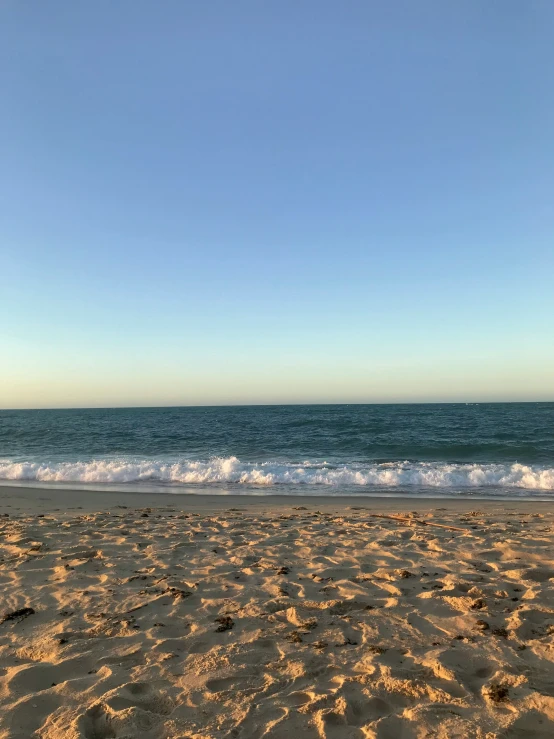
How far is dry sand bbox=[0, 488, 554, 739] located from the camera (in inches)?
108

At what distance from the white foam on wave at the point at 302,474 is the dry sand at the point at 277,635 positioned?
7.47 metres

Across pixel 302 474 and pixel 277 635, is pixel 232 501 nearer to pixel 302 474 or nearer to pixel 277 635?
pixel 302 474

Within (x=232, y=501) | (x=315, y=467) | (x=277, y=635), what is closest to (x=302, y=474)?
(x=315, y=467)

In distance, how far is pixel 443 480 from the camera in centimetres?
1442

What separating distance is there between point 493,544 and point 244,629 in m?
4.27

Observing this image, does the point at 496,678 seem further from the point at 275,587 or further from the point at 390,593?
the point at 275,587

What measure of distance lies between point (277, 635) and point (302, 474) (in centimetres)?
1194

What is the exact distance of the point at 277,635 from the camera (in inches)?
147

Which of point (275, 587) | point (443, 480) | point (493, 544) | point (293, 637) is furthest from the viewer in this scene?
point (443, 480)

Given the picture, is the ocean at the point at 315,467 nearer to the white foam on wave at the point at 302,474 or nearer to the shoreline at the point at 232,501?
the white foam on wave at the point at 302,474

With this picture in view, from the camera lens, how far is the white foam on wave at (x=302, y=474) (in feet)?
47.3

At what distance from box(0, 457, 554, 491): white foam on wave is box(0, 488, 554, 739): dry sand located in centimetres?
747

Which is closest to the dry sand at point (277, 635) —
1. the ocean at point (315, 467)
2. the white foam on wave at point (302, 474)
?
the ocean at point (315, 467)

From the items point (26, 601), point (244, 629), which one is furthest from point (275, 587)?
point (26, 601)
